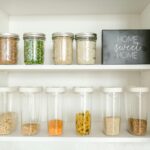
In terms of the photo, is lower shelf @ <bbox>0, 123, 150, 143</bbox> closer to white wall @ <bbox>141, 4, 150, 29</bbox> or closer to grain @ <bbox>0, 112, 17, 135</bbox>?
grain @ <bbox>0, 112, 17, 135</bbox>

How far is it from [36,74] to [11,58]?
294mm

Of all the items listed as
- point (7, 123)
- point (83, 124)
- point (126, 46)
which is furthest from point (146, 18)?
point (7, 123)

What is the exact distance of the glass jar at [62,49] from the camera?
1114 millimetres

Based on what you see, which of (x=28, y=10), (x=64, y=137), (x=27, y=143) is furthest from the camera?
(x=27, y=143)

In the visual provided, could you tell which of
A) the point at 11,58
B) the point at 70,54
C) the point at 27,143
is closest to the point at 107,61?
the point at 70,54

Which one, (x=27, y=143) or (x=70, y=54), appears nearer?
(x=70, y=54)

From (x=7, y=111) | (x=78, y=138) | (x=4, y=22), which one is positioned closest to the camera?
(x=78, y=138)

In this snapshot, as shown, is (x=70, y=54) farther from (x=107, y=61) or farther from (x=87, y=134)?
(x=87, y=134)

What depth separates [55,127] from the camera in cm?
114

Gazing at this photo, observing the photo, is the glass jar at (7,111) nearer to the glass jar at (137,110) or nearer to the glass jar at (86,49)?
the glass jar at (86,49)

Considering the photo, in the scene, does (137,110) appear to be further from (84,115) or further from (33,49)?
(33,49)

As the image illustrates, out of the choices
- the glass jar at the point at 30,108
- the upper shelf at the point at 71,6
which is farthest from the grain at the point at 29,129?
the upper shelf at the point at 71,6

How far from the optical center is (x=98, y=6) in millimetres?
1257

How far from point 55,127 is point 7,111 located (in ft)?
0.79
